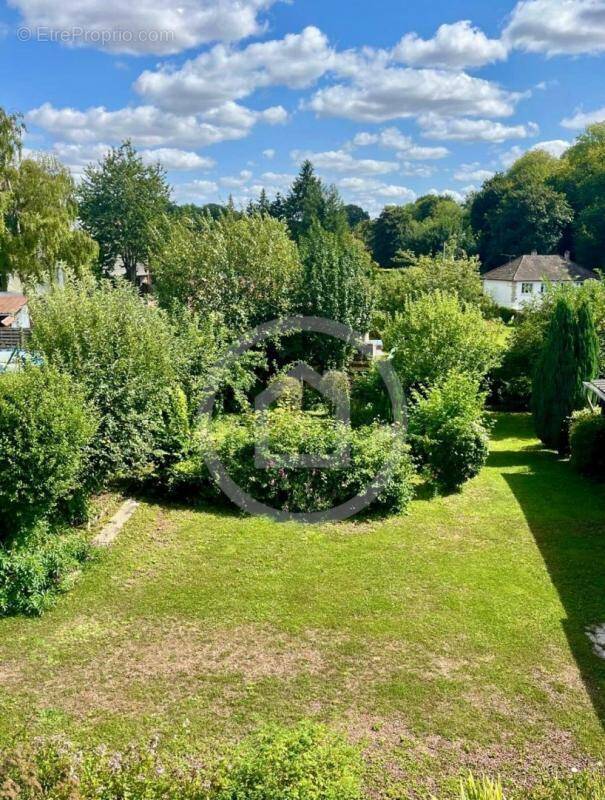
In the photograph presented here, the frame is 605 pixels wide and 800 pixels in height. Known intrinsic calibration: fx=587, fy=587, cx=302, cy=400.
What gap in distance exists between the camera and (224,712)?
586 centimetres

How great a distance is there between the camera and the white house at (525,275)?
158 ft

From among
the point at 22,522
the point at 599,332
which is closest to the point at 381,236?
the point at 599,332

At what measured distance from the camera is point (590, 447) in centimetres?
1391

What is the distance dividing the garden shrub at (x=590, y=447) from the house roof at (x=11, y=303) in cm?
2234

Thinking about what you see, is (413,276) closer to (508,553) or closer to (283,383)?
(283,383)

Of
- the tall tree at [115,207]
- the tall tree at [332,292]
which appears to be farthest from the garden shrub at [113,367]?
the tall tree at [115,207]

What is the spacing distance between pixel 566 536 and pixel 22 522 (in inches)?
357

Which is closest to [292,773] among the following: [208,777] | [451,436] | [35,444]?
[208,777]

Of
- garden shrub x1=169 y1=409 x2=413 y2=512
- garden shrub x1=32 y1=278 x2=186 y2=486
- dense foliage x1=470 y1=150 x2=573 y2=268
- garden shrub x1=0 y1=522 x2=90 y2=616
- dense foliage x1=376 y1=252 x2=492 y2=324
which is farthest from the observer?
dense foliage x1=470 y1=150 x2=573 y2=268

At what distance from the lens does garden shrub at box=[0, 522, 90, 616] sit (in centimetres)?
749

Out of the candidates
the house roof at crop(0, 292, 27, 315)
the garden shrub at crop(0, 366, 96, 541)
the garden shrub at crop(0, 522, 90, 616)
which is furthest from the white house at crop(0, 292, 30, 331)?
the garden shrub at crop(0, 522, 90, 616)

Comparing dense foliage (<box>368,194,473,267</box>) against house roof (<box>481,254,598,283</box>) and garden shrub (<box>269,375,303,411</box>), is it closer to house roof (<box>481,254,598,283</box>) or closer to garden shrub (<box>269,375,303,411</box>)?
house roof (<box>481,254,598,283</box>)

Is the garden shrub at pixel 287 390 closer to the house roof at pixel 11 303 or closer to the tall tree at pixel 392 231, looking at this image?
the house roof at pixel 11 303

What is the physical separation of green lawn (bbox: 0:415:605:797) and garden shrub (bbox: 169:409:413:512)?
2.29ft
